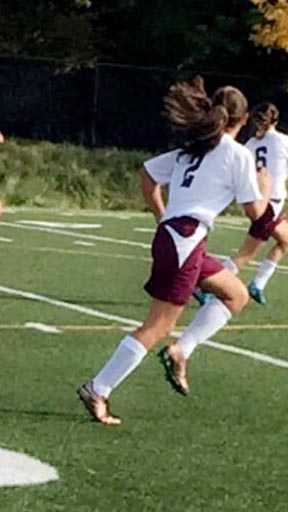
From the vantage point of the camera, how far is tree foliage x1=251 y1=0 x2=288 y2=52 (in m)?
33.2

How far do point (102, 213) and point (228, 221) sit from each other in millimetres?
2134

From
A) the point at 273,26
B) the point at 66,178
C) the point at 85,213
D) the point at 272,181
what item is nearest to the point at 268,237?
the point at 272,181

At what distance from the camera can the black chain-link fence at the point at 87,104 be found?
34.2 metres

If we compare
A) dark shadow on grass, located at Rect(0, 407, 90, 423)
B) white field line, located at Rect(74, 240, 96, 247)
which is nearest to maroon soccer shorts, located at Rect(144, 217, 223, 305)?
dark shadow on grass, located at Rect(0, 407, 90, 423)

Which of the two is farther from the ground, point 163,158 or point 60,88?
point 163,158

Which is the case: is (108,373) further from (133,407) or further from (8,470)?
(8,470)

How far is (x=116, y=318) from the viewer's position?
525 inches

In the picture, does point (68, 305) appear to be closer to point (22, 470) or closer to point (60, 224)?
point (22, 470)

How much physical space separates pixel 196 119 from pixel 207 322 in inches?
48.3

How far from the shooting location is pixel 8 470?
7.68m

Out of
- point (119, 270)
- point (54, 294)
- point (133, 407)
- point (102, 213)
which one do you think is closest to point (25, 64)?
point (102, 213)

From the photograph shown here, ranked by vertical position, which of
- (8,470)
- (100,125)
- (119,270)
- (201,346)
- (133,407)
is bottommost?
(100,125)

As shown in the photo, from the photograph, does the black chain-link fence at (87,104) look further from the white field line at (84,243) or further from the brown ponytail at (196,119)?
the brown ponytail at (196,119)

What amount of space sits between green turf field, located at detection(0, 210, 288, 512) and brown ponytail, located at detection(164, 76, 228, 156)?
1455 mm
